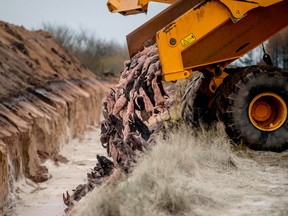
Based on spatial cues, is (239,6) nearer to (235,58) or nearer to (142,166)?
(235,58)

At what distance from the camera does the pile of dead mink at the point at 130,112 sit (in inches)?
372

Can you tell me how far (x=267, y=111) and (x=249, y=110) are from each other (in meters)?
0.40

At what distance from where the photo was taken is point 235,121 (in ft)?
34.1

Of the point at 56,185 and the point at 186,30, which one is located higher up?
the point at 186,30

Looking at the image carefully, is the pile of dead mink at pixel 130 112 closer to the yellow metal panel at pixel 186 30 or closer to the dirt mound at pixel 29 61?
the yellow metal panel at pixel 186 30

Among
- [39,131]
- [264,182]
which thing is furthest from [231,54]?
[39,131]

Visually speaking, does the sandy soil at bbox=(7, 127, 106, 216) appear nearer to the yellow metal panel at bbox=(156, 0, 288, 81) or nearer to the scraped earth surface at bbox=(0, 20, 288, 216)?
the scraped earth surface at bbox=(0, 20, 288, 216)

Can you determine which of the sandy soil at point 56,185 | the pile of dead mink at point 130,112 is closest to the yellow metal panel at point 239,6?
the pile of dead mink at point 130,112

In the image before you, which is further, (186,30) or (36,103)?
(36,103)

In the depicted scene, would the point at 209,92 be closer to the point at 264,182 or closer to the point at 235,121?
the point at 235,121

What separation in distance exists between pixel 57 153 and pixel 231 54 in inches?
427

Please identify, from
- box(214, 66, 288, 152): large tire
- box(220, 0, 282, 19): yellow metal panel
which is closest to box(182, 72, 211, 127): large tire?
box(214, 66, 288, 152): large tire

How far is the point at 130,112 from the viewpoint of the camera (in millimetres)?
10844

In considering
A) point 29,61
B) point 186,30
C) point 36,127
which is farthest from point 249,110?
point 29,61
